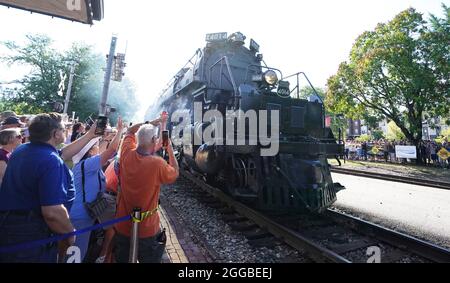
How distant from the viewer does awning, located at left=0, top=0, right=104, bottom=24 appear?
5070 mm

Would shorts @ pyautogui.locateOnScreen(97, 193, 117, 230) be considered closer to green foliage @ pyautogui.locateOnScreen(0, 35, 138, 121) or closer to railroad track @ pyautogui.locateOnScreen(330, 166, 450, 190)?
railroad track @ pyautogui.locateOnScreen(330, 166, 450, 190)

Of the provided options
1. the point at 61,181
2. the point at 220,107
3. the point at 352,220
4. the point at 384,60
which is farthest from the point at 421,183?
the point at 61,181

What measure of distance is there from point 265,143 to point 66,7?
4.31 m

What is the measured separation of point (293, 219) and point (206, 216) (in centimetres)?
181

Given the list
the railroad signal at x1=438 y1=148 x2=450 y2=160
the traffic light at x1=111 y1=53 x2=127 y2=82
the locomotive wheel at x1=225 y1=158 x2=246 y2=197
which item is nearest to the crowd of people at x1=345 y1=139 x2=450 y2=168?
the railroad signal at x1=438 y1=148 x2=450 y2=160

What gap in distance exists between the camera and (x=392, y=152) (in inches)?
870

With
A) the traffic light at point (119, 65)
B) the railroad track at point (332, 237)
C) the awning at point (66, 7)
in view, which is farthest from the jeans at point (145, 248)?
the traffic light at point (119, 65)

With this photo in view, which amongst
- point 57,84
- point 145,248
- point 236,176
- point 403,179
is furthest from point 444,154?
point 57,84

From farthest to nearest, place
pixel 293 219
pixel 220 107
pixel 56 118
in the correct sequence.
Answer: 1. pixel 220 107
2. pixel 293 219
3. pixel 56 118

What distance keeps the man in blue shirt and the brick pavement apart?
1999 mm

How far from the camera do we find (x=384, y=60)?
65.8ft

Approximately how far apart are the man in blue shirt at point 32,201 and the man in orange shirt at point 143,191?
704 mm

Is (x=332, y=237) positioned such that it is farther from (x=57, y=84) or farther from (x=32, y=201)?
(x=57, y=84)
